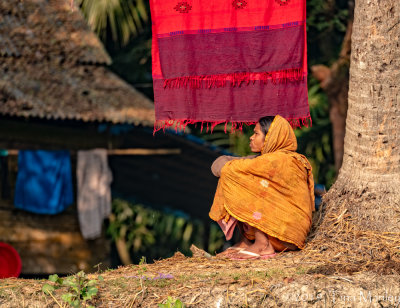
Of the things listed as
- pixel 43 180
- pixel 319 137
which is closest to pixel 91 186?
pixel 43 180

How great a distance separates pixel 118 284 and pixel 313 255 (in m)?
1.73

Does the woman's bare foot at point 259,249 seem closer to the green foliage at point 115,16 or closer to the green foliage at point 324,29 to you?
the green foliage at point 324,29

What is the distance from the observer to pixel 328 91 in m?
15.1

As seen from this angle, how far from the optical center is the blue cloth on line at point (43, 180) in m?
13.1

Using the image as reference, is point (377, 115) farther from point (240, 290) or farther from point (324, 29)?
point (324, 29)

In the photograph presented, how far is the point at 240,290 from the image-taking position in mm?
5848

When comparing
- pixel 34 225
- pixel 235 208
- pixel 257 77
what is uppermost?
pixel 257 77

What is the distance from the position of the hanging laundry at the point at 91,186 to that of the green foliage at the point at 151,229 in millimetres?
440

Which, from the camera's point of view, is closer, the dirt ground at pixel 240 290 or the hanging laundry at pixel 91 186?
the dirt ground at pixel 240 290

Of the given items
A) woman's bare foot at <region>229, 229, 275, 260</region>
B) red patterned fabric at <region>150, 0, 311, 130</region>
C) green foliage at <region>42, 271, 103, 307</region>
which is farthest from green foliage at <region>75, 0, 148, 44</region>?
green foliage at <region>42, 271, 103, 307</region>

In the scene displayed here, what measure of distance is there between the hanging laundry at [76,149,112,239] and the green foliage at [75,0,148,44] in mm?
3439

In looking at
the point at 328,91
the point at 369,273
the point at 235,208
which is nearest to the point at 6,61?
the point at 328,91

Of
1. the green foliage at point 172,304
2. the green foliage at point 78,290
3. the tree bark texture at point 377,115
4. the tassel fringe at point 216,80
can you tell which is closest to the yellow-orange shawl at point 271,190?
the tree bark texture at point 377,115

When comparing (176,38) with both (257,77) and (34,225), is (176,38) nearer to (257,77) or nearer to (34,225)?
(257,77)
